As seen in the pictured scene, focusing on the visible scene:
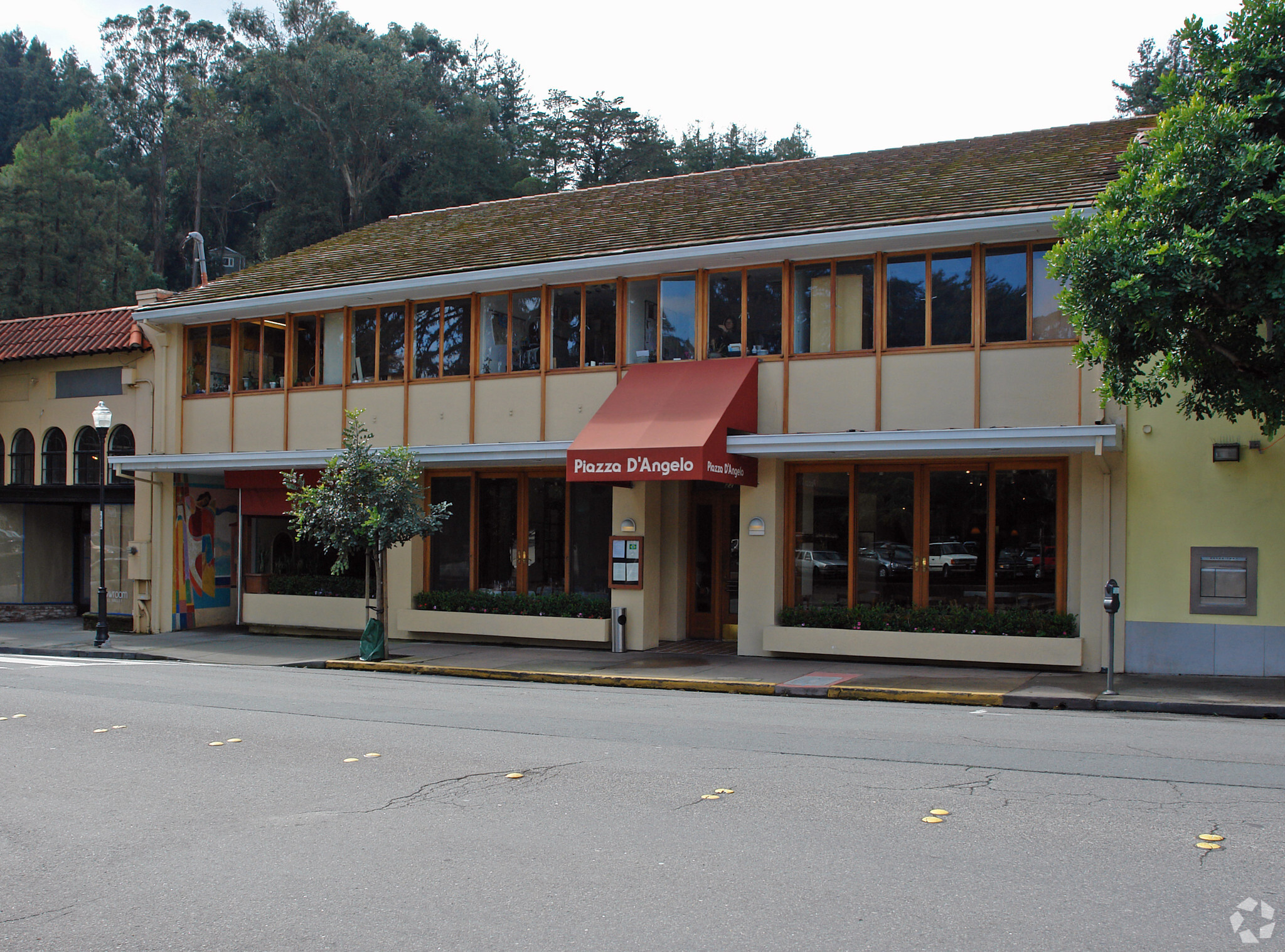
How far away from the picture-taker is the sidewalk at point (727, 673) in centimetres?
1252

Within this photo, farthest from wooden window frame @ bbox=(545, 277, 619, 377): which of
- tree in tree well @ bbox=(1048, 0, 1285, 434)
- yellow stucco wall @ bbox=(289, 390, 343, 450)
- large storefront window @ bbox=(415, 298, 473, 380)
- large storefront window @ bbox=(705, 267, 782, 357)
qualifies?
tree in tree well @ bbox=(1048, 0, 1285, 434)

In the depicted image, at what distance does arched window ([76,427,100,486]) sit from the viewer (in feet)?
78.3

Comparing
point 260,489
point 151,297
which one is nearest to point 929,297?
point 260,489

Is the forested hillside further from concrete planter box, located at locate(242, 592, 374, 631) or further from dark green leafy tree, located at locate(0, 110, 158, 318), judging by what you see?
concrete planter box, located at locate(242, 592, 374, 631)

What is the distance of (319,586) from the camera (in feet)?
70.4

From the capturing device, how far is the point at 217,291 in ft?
71.8

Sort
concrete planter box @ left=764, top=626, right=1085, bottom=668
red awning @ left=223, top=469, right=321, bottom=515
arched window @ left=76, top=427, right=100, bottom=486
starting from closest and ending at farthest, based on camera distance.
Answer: concrete planter box @ left=764, top=626, right=1085, bottom=668 < red awning @ left=223, top=469, right=321, bottom=515 < arched window @ left=76, top=427, right=100, bottom=486

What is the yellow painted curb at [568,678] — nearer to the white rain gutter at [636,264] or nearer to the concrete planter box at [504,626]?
the concrete planter box at [504,626]

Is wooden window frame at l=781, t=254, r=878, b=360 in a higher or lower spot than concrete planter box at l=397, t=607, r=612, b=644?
higher

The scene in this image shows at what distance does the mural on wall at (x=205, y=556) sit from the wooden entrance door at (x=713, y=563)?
33.1ft

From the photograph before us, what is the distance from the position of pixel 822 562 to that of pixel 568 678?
14.3 feet

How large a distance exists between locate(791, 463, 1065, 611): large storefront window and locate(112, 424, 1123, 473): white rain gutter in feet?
1.72

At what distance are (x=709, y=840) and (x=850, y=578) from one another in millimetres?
10539

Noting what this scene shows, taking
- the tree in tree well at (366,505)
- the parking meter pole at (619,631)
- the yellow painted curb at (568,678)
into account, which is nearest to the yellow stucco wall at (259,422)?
the tree in tree well at (366,505)
